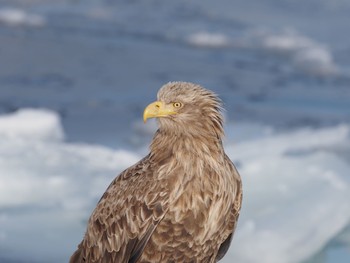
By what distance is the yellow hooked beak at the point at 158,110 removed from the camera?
18.9ft

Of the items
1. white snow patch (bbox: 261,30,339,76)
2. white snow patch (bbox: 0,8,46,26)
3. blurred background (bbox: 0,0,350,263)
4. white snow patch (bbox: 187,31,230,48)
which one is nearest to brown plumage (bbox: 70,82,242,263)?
blurred background (bbox: 0,0,350,263)

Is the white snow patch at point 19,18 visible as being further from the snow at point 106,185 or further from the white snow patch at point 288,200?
the white snow patch at point 288,200

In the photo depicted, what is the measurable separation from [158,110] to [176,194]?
475 millimetres

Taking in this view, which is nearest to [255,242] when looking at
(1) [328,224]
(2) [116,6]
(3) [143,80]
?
(1) [328,224]

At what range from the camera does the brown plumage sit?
5.95 metres

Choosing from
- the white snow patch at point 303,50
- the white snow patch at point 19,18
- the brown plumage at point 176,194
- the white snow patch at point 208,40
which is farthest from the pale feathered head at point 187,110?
the white snow patch at point 19,18

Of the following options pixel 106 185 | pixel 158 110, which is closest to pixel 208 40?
pixel 106 185

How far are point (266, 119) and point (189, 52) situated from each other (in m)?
2.97

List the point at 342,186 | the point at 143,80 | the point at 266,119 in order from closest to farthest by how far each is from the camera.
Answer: the point at 342,186
the point at 266,119
the point at 143,80

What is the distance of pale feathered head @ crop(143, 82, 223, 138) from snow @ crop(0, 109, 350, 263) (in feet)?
5.45

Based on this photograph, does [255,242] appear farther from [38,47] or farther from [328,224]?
[38,47]

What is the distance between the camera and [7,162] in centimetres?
848

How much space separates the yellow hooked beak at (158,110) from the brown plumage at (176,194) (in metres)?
0.03

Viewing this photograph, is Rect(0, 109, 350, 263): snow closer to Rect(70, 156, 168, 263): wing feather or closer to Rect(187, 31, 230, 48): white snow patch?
Rect(70, 156, 168, 263): wing feather
